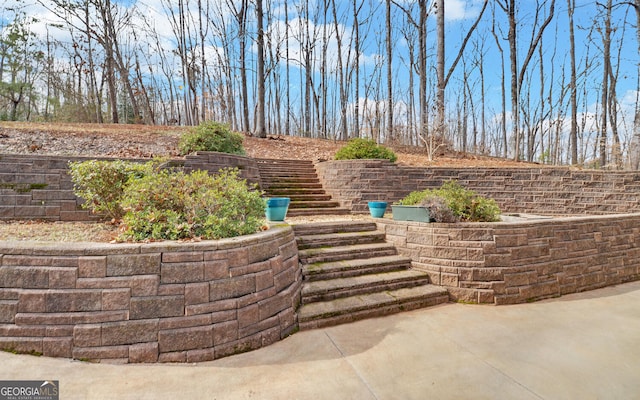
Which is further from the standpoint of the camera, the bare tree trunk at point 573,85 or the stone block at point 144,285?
the bare tree trunk at point 573,85

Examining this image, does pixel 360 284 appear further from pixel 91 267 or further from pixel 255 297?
pixel 91 267

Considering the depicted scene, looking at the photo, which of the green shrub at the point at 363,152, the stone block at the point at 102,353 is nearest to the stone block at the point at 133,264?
the stone block at the point at 102,353

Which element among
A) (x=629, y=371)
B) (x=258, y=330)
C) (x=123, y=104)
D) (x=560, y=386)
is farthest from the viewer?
(x=123, y=104)

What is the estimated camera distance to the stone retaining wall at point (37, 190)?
4.54 meters

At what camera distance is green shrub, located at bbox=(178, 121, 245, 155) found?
21.7 feet

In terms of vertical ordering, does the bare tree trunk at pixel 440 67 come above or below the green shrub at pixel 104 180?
above

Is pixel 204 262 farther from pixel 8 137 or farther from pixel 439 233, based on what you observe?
pixel 8 137

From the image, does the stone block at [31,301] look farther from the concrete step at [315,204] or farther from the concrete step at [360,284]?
the concrete step at [315,204]

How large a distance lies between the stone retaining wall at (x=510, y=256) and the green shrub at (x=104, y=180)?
419 cm

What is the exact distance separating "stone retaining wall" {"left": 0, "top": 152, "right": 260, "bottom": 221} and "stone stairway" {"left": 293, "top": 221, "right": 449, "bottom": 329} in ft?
12.5

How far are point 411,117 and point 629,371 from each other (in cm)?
1865

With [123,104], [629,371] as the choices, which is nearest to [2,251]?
[629,371]

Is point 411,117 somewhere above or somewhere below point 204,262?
above

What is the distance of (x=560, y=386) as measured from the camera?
2219mm
